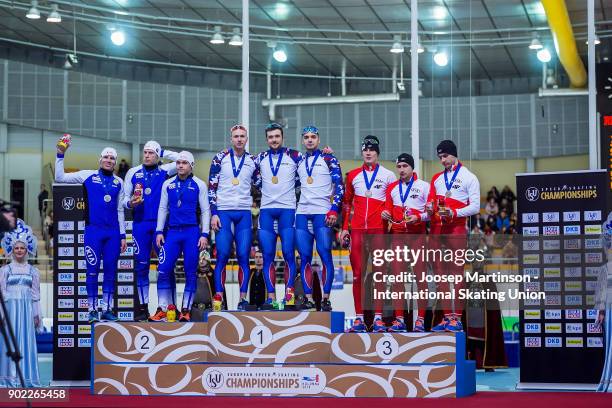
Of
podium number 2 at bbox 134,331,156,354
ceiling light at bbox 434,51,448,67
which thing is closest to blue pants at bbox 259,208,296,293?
podium number 2 at bbox 134,331,156,354

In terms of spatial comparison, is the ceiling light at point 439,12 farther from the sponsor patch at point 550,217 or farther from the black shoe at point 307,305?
the black shoe at point 307,305

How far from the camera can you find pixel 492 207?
2572cm

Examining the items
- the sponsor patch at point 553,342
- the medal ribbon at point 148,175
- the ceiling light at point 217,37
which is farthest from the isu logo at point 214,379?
the ceiling light at point 217,37

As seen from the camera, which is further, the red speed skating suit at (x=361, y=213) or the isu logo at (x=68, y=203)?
the isu logo at (x=68, y=203)

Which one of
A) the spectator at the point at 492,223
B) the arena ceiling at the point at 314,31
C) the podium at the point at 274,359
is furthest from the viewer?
the spectator at the point at 492,223

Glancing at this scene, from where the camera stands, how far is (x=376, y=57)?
25.9 meters

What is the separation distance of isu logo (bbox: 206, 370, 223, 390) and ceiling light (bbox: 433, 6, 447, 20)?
12.8 m

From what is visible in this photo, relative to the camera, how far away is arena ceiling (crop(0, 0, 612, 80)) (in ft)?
70.0

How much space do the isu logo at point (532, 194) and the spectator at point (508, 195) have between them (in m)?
15.1

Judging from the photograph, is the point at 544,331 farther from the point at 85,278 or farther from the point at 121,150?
the point at 121,150

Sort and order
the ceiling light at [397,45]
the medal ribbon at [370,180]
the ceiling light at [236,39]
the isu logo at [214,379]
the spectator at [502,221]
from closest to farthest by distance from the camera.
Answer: the isu logo at [214,379], the medal ribbon at [370,180], the ceiling light at [236,39], the ceiling light at [397,45], the spectator at [502,221]

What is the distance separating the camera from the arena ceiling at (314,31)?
21.3 m

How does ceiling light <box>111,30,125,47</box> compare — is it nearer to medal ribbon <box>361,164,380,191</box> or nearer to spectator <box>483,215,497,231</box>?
spectator <box>483,215,497,231</box>

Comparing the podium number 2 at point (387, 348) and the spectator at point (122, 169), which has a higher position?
the spectator at point (122, 169)
